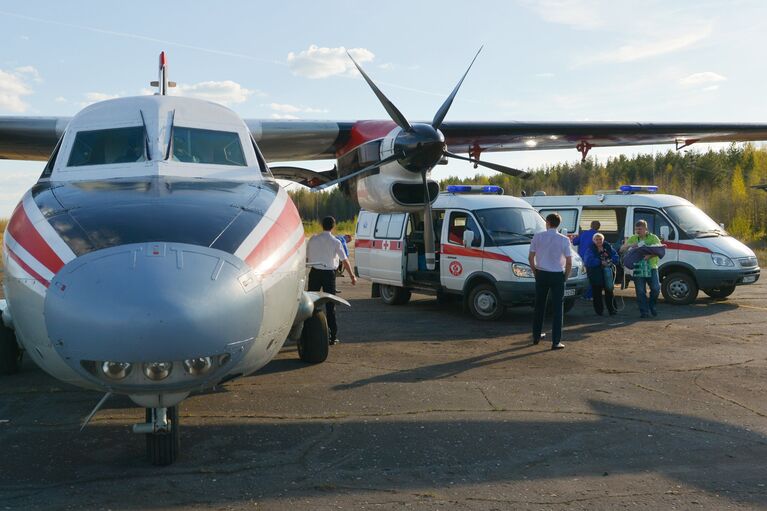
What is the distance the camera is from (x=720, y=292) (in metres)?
14.8

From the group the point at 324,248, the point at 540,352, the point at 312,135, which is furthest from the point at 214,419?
the point at 312,135

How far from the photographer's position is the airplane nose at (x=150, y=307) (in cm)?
380

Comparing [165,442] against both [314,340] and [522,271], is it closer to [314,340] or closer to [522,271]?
[314,340]

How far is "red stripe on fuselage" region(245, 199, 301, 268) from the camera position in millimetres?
4496

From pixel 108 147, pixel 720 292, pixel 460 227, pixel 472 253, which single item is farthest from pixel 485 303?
pixel 108 147

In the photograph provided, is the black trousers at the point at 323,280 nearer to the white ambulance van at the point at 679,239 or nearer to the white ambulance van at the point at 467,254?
the white ambulance van at the point at 467,254

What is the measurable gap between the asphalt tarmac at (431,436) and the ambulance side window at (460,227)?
313 cm

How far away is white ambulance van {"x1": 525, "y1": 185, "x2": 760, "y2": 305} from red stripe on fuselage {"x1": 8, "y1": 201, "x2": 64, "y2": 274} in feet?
39.9

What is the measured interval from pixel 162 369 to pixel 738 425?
4.70 m

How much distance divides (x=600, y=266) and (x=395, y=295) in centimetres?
405

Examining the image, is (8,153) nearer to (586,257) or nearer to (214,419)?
(214,419)

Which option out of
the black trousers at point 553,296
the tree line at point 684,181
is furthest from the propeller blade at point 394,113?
the tree line at point 684,181

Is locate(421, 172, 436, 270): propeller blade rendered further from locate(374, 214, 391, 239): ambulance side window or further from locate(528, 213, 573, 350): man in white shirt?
locate(374, 214, 391, 239): ambulance side window

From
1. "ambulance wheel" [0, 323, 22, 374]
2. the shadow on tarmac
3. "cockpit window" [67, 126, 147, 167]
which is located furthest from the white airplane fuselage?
"ambulance wheel" [0, 323, 22, 374]
